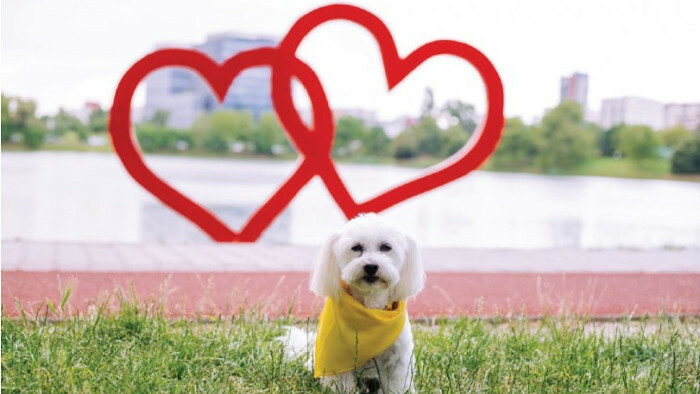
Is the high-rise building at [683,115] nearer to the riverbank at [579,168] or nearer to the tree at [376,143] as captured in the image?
the riverbank at [579,168]

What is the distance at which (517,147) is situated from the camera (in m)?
34.0

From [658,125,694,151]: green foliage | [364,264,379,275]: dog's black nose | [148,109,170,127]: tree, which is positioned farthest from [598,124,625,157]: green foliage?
[364,264,379,275]: dog's black nose

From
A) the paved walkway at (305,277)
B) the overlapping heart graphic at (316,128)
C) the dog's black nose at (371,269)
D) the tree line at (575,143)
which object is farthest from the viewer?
the tree line at (575,143)

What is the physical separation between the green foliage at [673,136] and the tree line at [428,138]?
0.13ft

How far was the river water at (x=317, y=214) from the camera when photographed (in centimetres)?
1067

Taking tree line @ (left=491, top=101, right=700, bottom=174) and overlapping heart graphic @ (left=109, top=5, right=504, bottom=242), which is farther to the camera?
tree line @ (left=491, top=101, right=700, bottom=174)

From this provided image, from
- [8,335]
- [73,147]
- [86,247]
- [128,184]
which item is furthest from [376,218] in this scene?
[73,147]

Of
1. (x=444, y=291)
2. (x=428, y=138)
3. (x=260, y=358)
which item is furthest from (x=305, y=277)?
(x=428, y=138)

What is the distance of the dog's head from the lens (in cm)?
340

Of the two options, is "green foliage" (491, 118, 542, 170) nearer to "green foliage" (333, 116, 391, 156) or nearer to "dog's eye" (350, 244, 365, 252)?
"green foliage" (333, 116, 391, 156)

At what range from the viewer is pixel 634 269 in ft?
26.6

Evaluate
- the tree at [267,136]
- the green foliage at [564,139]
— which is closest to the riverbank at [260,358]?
the green foliage at [564,139]

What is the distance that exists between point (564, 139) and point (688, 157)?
15.8ft

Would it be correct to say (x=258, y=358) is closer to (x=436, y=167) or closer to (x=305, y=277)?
(x=305, y=277)
